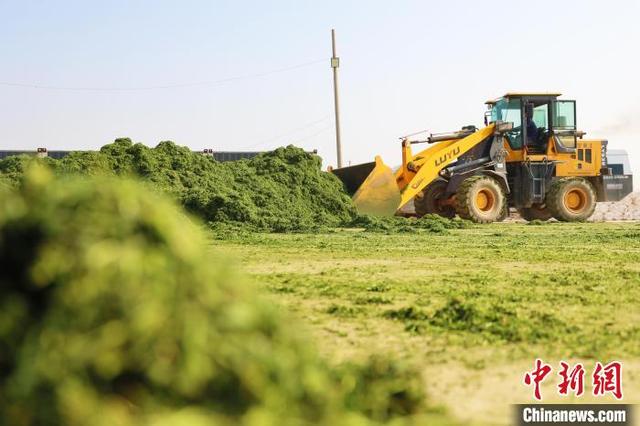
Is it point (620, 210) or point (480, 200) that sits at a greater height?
point (480, 200)

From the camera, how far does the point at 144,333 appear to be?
1664 millimetres

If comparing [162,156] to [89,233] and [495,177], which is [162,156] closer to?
[495,177]

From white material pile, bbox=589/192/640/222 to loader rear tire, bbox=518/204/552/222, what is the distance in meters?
12.0

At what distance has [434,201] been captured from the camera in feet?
65.6

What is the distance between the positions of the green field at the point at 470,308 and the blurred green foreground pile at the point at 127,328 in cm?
77

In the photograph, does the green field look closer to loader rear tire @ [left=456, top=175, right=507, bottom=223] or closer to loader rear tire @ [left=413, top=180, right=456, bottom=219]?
loader rear tire @ [left=456, top=175, right=507, bottom=223]

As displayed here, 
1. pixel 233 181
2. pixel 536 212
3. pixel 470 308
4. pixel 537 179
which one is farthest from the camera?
pixel 536 212

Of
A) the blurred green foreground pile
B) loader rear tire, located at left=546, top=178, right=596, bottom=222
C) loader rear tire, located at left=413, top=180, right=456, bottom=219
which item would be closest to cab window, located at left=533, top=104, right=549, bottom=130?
loader rear tire, located at left=546, top=178, right=596, bottom=222

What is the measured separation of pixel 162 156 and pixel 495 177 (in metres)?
9.78

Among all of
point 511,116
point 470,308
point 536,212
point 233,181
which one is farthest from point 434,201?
point 470,308

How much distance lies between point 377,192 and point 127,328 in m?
17.0

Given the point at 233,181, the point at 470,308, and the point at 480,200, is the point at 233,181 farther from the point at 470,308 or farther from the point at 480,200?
the point at 470,308

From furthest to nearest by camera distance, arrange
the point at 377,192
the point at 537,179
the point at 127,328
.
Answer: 1. the point at 537,179
2. the point at 377,192
3. the point at 127,328

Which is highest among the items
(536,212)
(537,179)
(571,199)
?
(537,179)
